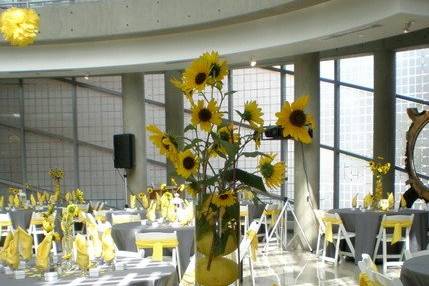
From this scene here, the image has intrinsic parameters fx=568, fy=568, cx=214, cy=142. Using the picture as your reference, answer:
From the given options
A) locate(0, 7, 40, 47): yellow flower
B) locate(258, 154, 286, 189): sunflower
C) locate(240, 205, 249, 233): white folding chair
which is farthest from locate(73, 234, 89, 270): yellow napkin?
locate(240, 205, 249, 233): white folding chair

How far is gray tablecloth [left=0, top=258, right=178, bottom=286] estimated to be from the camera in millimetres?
3973

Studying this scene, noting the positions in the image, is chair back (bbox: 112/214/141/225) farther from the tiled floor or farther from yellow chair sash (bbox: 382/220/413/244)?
yellow chair sash (bbox: 382/220/413/244)

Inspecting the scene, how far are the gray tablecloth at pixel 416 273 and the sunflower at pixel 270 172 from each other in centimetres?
266

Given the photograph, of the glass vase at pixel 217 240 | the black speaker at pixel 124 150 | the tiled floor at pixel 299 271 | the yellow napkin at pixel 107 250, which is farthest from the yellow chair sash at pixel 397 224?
the black speaker at pixel 124 150

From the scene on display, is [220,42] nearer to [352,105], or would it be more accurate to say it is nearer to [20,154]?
[352,105]

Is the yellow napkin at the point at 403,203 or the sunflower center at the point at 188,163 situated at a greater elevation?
the sunflower center at the point at 188,163

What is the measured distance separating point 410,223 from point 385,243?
1.49ft

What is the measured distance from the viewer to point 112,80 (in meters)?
14.7

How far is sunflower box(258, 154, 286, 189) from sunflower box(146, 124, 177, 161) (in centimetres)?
30

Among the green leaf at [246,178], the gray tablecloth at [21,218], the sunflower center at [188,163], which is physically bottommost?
the gray tablecloth at [21,218]

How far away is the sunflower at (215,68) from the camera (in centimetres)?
192

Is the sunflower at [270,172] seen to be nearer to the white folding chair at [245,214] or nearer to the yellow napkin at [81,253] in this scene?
the yellow napkin at [81,253]

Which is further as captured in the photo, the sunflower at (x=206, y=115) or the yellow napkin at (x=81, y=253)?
the yellow napkin at (x=81, y=253)

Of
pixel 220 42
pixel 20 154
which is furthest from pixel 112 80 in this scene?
pixel 220 42
